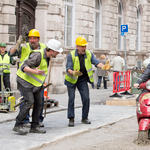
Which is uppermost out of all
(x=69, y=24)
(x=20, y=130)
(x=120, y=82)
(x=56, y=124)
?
(x=69, y=24)

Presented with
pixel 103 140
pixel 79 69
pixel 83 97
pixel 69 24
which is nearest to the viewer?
pixel 103 140

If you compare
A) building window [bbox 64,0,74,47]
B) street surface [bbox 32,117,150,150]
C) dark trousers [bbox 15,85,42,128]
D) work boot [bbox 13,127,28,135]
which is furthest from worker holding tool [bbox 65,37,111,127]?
building window [bbox 64,0,74,47]

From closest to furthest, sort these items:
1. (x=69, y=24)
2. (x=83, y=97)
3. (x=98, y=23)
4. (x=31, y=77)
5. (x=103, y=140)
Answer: (x=103, y=140), (x=31, y=77), (x=83, y=97), (x=69, y=24), (x=98, y=23)

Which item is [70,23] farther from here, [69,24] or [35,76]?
[35,76]

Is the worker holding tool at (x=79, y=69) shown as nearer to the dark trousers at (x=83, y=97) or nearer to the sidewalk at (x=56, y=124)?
the dark trousers at (x=83, y=97)

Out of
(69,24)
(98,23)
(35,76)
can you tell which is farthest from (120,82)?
(35,76)

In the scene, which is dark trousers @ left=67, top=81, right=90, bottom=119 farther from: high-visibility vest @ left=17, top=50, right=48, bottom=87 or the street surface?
high-visibility vest @ left=17, top=50, right=48, bottom=87

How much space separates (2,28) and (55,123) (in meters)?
5.30

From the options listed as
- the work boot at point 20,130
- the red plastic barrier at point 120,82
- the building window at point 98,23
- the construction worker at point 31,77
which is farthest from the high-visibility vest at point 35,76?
the building window at point 98,23

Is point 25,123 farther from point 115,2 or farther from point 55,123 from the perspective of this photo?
point 115,2

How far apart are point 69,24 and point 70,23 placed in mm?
92

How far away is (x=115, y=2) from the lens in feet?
68.1

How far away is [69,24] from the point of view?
17.0 meters

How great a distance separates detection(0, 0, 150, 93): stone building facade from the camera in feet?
41.3
